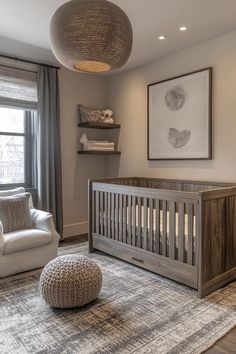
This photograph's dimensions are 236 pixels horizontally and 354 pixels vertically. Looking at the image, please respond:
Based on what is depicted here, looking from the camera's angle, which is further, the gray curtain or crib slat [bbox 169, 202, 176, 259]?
the gray curtain

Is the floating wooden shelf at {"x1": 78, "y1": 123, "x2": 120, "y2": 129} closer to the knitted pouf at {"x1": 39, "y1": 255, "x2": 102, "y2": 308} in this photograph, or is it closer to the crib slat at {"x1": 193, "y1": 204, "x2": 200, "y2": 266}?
the crib slat at {"x1": 193, "y1": 204, "x2": 200, "y2": 266}

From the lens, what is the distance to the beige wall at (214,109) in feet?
10.6

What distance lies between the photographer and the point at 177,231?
2693mm

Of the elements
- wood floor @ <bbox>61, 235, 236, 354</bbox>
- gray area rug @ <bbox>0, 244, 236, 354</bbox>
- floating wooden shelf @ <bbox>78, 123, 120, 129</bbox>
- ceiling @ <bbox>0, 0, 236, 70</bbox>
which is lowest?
wood floor @ <bbox>61, 235, 236, 354</bbox>

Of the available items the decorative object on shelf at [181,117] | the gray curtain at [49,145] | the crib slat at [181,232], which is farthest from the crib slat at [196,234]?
the gray curtain at [49,145]

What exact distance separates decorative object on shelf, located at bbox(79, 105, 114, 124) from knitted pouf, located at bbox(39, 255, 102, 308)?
104 inches

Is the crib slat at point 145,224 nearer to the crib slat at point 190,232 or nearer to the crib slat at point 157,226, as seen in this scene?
the crib slat at point 157,226

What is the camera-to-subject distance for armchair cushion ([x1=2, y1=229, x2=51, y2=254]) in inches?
Result: 110

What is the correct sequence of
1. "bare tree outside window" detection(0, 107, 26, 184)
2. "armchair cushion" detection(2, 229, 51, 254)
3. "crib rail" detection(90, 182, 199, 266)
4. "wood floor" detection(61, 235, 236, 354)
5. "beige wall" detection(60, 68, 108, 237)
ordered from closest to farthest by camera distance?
"wood floor" detection(61, 235, 236, 354)
"crib rail" detection(90, 182, 199, 266)
"armchair cushion" detection(2, 229, 51, 254)
"bare tree outside window" detection(0, 107, 26, 184)
"beige wall" detection(60, 68, 108, 237)

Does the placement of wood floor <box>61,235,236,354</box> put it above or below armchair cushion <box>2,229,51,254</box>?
below

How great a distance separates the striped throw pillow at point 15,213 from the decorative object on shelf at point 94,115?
66.5 inches

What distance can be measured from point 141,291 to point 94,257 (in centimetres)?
106

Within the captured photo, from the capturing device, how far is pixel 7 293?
254 cm

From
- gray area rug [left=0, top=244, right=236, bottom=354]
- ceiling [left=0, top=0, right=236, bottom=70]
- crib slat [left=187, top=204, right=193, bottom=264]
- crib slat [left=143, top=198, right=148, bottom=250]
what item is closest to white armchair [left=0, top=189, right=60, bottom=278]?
gray area rug [left=0, top=244, right=236, bottom=354]
